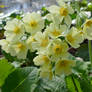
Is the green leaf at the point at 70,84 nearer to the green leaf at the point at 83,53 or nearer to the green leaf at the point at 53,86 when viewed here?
the green leaf at the point at 53,86

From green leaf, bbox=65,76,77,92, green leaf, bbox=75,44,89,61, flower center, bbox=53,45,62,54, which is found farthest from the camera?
green leaf, bbox=75,44,89,61

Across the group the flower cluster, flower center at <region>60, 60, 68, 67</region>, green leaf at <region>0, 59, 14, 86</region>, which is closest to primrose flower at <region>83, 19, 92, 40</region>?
the flower cluster

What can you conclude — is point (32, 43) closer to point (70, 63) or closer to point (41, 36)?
point (41, 36)

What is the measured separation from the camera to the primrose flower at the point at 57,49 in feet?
2.01

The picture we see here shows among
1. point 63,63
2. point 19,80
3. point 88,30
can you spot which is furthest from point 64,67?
point 19,80

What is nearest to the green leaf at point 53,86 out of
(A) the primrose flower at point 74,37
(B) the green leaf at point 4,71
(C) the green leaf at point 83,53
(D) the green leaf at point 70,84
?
(D) the green leaf at point 70,84

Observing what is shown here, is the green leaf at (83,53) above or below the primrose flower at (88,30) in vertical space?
below

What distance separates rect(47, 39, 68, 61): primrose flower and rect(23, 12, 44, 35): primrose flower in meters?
0.09

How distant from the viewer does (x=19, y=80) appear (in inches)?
33.3

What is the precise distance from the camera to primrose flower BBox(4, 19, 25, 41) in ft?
2.25

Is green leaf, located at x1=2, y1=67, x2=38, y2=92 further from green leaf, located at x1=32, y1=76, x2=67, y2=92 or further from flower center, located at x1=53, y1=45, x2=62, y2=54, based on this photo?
flower center, located at x1=53, y1=45, x2=62, y2=54

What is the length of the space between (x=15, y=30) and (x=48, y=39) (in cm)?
14

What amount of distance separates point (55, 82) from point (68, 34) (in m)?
0.28

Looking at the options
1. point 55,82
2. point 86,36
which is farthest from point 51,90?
point 86,36
